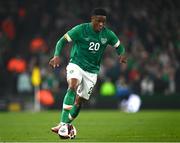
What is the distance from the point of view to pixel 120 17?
1377 inches

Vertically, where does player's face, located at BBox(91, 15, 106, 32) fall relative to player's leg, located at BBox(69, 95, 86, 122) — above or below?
above

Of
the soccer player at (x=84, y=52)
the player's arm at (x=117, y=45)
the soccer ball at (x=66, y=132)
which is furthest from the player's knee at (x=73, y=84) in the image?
the player's arm at (x=117, y=45)

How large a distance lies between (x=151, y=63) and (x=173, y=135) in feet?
56.8

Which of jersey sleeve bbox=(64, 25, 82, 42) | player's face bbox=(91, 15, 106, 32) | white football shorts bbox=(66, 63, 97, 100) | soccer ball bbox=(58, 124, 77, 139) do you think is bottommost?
soccer ball bbox=(58, 124, 77, 139)

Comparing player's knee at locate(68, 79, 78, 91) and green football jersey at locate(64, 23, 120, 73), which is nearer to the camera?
player's knee at locate(68, 79, 78, 91)

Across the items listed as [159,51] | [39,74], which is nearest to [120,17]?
[159,51]

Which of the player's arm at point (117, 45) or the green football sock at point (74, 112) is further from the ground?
the player's arm at point (117, 45)

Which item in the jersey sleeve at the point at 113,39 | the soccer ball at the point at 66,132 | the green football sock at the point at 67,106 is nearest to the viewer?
the soccer ball at the point at 66,132

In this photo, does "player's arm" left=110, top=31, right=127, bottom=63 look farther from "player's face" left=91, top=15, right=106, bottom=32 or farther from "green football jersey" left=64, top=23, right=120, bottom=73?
"player's face" left=91, top=15, right=106, bottom=32

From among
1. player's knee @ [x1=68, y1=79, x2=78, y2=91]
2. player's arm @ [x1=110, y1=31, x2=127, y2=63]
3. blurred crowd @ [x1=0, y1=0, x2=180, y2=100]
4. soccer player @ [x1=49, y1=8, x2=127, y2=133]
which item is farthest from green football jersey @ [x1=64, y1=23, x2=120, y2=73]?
blurred crowd @ [x1=0, y1=0, x2=180, y2=100]

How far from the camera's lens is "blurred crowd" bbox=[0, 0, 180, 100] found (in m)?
31.8

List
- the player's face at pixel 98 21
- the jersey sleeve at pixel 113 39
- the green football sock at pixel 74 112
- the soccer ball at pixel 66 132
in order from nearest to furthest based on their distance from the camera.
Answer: the soccer ball at pixel 66 132, the player's face at pixel 98 21, the green football sock at pixel 74 112, the jersey sleeve at pixel 113 39

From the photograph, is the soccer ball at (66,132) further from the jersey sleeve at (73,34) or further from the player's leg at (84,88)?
the jersey sleeve at (73,34)

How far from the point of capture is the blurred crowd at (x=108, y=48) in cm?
3181
